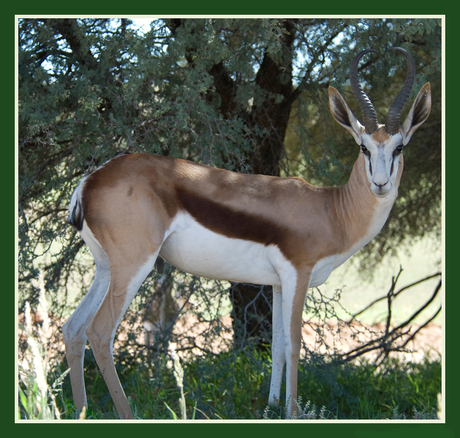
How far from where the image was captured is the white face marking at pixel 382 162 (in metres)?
3.84

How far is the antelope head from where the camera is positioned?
388 centimetres

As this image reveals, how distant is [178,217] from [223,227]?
1.15 ft

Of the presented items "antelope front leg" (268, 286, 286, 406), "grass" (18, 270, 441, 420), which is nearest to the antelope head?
"antelope front leg" (268, 286, 286, 406)

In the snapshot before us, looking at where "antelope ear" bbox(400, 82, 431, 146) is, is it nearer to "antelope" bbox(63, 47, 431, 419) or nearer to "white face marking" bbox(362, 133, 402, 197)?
"antelope" bbox(63, 47, 431, 419)

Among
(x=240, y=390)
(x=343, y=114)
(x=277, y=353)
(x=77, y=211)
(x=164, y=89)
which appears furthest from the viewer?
(x=164, y=89)

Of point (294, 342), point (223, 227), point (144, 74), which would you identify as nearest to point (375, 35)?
point (144, 74)

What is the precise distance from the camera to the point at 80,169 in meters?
5.99

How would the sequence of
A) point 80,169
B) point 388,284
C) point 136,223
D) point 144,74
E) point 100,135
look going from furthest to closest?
point 388,284, point 80,169, point 100,135, point 144,74, point 136,223

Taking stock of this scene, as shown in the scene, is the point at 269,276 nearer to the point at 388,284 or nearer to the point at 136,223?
the point at 136,223

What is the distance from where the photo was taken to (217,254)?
4070mm

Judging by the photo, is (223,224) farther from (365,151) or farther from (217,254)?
(365,151)

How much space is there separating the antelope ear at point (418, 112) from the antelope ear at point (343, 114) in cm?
34

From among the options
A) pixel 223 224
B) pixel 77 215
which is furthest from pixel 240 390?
pixel 77 215

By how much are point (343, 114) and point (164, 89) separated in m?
2.07
